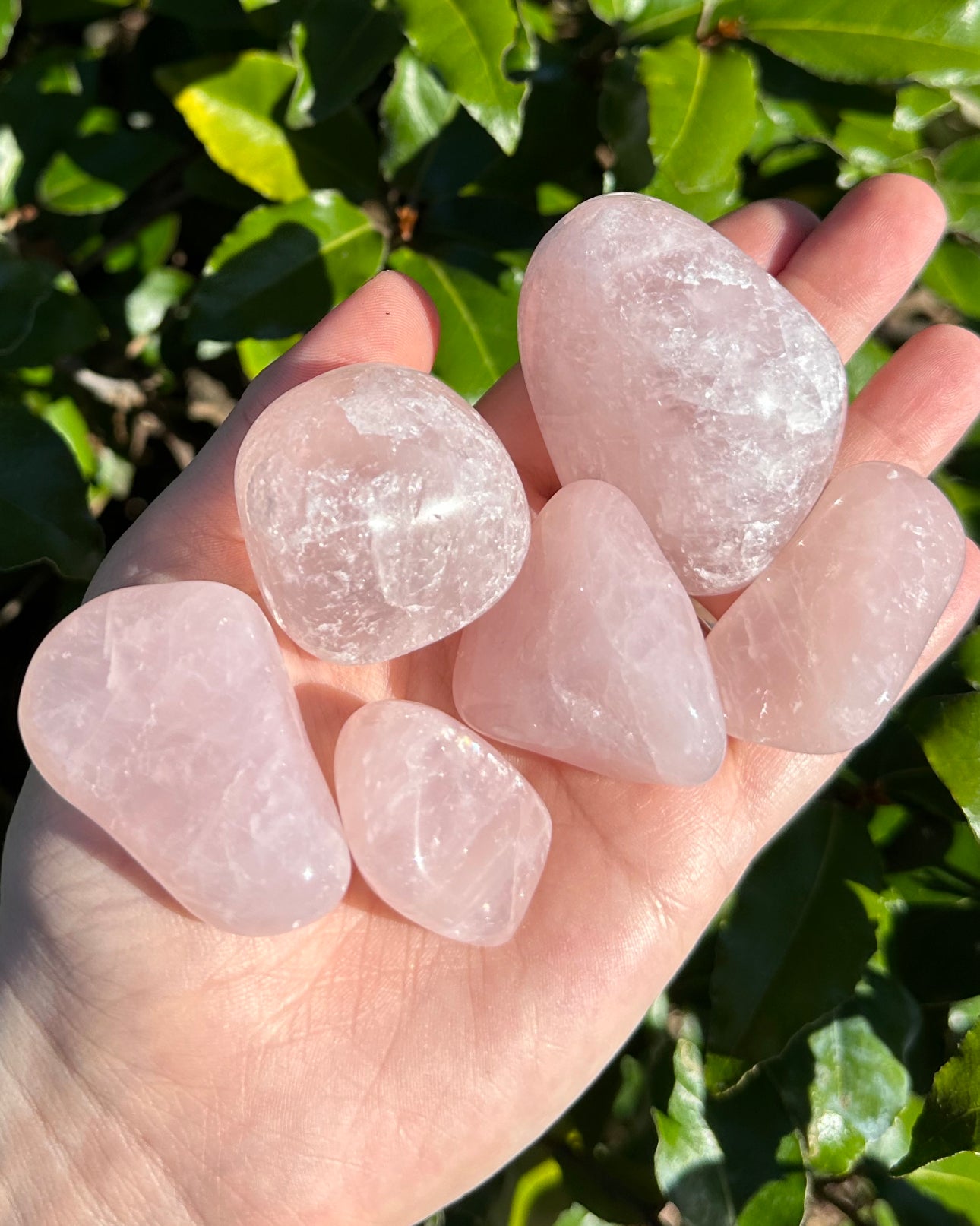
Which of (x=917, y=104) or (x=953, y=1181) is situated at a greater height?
(x=917, y=104)

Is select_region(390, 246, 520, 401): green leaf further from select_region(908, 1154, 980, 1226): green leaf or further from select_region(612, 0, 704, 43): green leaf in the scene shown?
select_region(908, 1154, 980, 1226): green leaf

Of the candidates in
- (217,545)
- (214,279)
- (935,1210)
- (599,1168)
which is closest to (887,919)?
(935,1210)

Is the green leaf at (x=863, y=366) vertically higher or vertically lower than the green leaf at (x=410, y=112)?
lower

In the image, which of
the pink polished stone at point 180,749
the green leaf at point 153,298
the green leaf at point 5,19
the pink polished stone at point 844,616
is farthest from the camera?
the green leaf at point 153,298

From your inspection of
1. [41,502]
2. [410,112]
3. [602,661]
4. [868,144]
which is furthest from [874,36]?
[41,502]

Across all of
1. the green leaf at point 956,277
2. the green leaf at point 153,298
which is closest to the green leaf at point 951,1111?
the green leaf at point 956,277

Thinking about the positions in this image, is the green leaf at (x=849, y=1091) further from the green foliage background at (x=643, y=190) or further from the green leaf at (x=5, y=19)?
the green leaf at (x=5, y=19)

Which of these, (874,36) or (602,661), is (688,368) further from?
(874,36)

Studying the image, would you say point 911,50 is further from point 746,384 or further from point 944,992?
point 944,992
